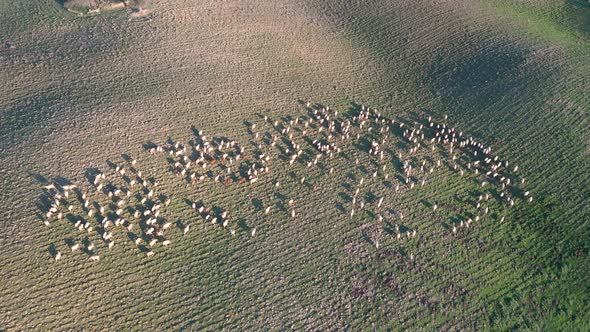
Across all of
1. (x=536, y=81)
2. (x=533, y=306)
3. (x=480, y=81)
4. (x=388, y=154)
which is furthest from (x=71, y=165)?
(x=536, y=81)

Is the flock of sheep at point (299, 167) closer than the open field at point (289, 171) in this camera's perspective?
No

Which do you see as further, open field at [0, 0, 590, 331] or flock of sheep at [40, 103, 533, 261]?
flock of sheep at [40, 103, 533, 261]

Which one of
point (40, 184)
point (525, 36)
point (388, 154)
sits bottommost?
point (40, 184)

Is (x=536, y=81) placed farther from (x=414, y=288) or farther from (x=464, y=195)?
(x=414, y=288)

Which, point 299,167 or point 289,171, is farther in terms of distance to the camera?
point 299,167
